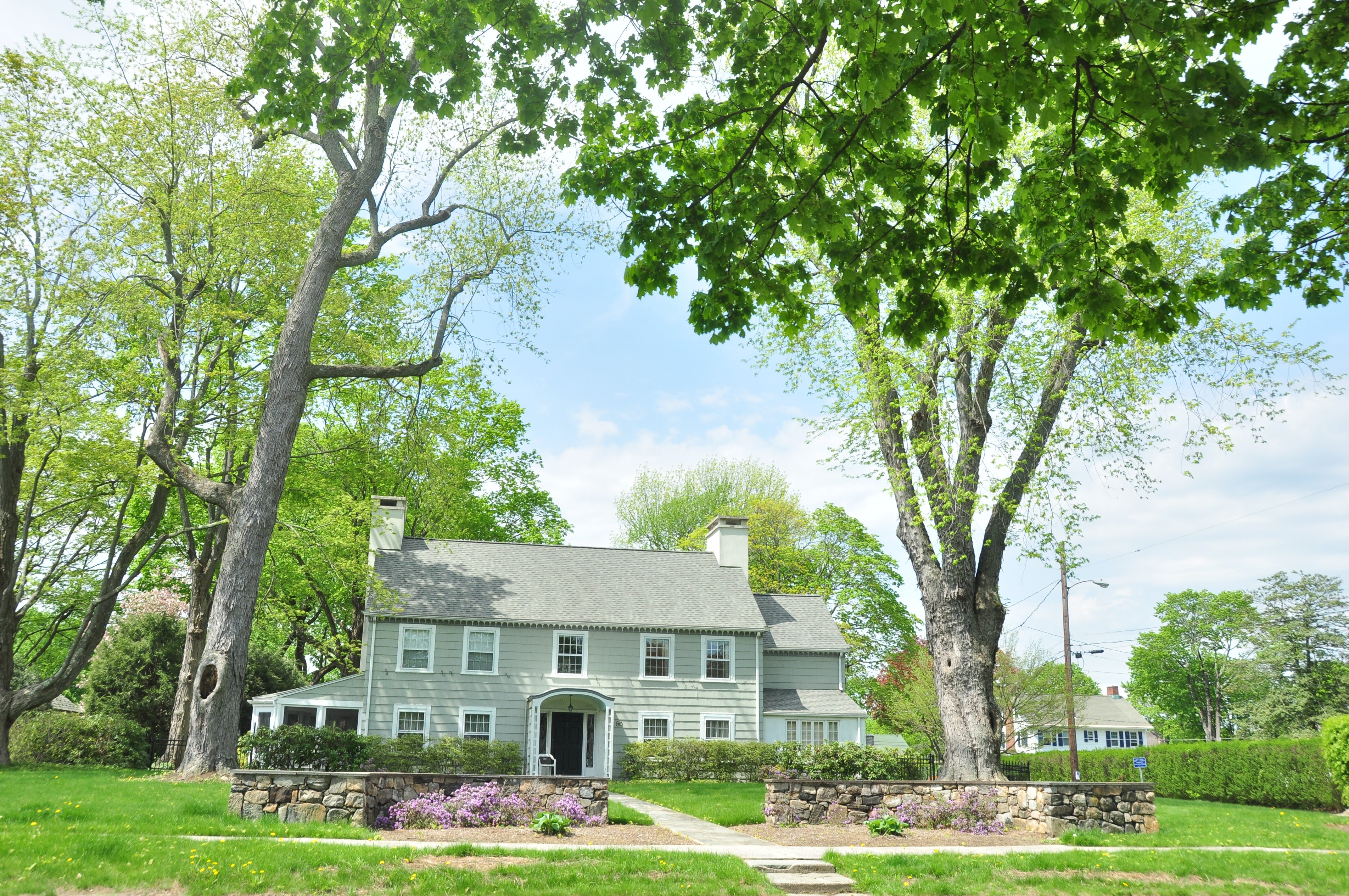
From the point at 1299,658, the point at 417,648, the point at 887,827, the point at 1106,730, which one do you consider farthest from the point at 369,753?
the point at 1106,730

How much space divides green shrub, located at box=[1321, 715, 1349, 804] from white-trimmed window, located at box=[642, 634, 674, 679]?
15694mm

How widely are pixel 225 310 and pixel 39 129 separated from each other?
17.0 feet

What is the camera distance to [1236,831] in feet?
46.6

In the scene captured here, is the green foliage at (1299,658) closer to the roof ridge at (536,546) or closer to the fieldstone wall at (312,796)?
the roof ridge at (536,546)

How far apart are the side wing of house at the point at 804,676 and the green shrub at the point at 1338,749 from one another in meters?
11.1

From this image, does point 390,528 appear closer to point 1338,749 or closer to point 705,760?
point 705,760

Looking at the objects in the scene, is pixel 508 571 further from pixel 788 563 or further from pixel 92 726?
pixel 788 563

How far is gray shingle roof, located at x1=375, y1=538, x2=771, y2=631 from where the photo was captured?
2641 cm

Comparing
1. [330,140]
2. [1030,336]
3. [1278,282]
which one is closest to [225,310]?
[330,140]

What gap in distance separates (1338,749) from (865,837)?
1250cm

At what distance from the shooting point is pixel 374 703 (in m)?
24.9

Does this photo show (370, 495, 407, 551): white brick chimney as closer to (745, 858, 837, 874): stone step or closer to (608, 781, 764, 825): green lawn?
(608, 781, 764, 825): green lawn

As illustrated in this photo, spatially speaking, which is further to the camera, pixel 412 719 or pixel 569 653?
pixel 569 653

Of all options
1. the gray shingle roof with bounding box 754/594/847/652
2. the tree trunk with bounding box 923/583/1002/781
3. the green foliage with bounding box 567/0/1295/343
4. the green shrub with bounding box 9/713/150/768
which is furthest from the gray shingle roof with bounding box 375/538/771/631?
the green foliage with bounding box 567/0/1295/343
